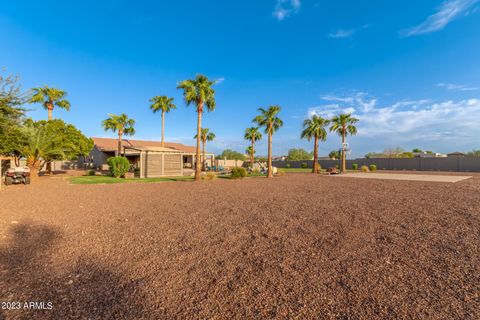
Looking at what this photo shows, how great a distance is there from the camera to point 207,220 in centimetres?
657

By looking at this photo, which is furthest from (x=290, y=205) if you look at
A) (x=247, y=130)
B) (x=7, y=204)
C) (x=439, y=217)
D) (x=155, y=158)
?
(x=247, y=130)

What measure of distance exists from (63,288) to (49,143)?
67.9ft

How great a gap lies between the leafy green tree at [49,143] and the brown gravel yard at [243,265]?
13876 mm

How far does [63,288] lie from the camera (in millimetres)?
3027

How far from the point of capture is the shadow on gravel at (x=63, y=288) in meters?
2.56

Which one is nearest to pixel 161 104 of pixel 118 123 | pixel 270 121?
pixel 118 123

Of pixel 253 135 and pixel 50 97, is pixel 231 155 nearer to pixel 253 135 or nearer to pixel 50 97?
pixel 253 135

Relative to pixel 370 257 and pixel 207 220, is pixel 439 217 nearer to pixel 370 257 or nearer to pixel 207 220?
pixel 370 257

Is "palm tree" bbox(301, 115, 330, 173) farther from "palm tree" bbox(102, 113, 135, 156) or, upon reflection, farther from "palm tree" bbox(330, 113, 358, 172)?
"palm tree" bbox(102, 113, 135, 156)

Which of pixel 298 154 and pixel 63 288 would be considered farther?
pixel 298 154

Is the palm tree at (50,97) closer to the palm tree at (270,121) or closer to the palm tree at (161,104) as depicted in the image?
the palm tree at (161,104)

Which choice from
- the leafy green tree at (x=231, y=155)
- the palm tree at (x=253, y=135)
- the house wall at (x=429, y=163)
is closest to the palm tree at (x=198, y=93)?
the palm tree at (x=253, y=135)

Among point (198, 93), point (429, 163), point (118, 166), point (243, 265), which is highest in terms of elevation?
point (198, 93)

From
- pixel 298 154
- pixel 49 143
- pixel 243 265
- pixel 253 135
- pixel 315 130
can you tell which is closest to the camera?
pixel 243 265
